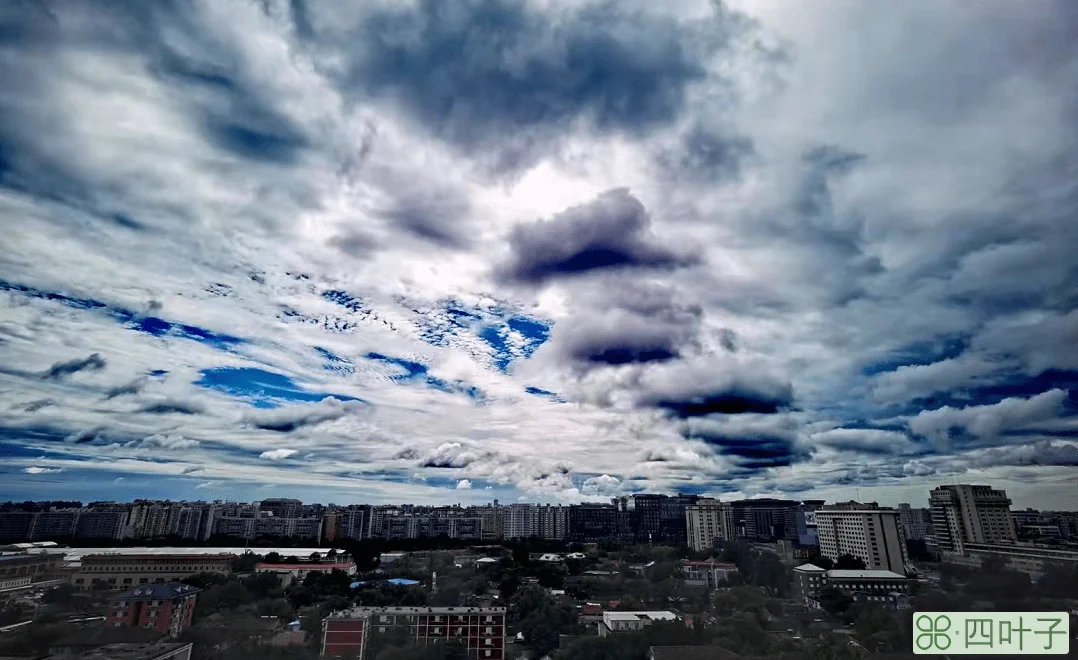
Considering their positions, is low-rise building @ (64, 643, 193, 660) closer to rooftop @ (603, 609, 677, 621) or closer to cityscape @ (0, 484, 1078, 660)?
cityscape @ (0, 484, 1078, 660)

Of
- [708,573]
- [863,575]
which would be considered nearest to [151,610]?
[708,573]

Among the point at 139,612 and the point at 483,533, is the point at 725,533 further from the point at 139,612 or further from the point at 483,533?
the point at 139,612

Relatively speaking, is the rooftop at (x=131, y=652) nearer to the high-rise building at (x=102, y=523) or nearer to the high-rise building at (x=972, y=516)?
the high-rise building at (x=972, y=516)

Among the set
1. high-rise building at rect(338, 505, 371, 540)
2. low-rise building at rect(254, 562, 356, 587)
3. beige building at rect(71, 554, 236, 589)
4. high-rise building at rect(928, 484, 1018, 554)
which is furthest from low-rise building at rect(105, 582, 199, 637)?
high-rise building at rect(338, 505, 371, 540)

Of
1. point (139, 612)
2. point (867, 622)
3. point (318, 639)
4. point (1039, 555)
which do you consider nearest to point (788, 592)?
point (1039, 555)

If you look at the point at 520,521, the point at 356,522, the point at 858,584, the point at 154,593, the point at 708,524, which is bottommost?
the point at 520,521

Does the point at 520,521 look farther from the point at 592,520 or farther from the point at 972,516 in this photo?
the point at 972,516

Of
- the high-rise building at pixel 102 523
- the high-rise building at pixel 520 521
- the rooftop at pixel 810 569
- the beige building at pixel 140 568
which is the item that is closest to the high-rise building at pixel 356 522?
the high-rise building at pixel 520 521
